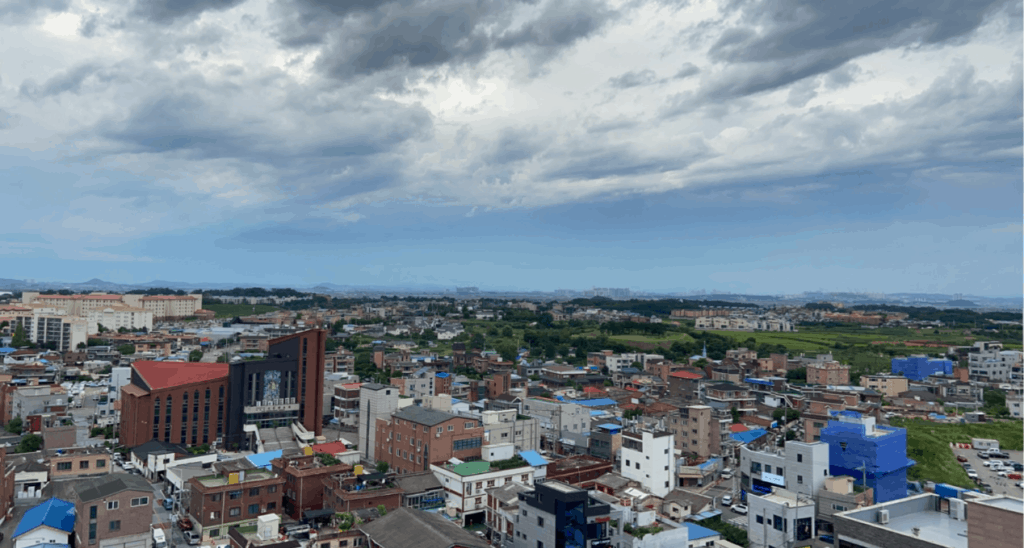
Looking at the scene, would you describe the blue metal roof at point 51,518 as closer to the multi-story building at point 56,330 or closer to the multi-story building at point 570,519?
the multi-story building at point 570,519

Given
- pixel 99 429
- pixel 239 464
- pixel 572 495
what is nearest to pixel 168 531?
pixel 239 464

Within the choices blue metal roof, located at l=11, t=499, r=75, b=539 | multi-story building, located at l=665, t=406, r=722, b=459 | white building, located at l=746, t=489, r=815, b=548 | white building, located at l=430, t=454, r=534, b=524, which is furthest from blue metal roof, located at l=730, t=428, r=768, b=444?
blue metal roof, located at l=11, t=499, r=75, b=539

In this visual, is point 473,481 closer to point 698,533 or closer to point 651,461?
point 651,461

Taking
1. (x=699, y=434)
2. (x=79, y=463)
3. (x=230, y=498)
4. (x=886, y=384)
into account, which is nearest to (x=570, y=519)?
(x=230, y=498)

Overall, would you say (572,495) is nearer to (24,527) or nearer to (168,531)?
(168,531)

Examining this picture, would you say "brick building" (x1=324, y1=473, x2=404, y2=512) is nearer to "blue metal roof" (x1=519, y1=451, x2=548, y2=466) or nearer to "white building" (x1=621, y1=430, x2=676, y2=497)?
"blue metal roof" (x1=519, y1=451, x2=548, y2=466)
